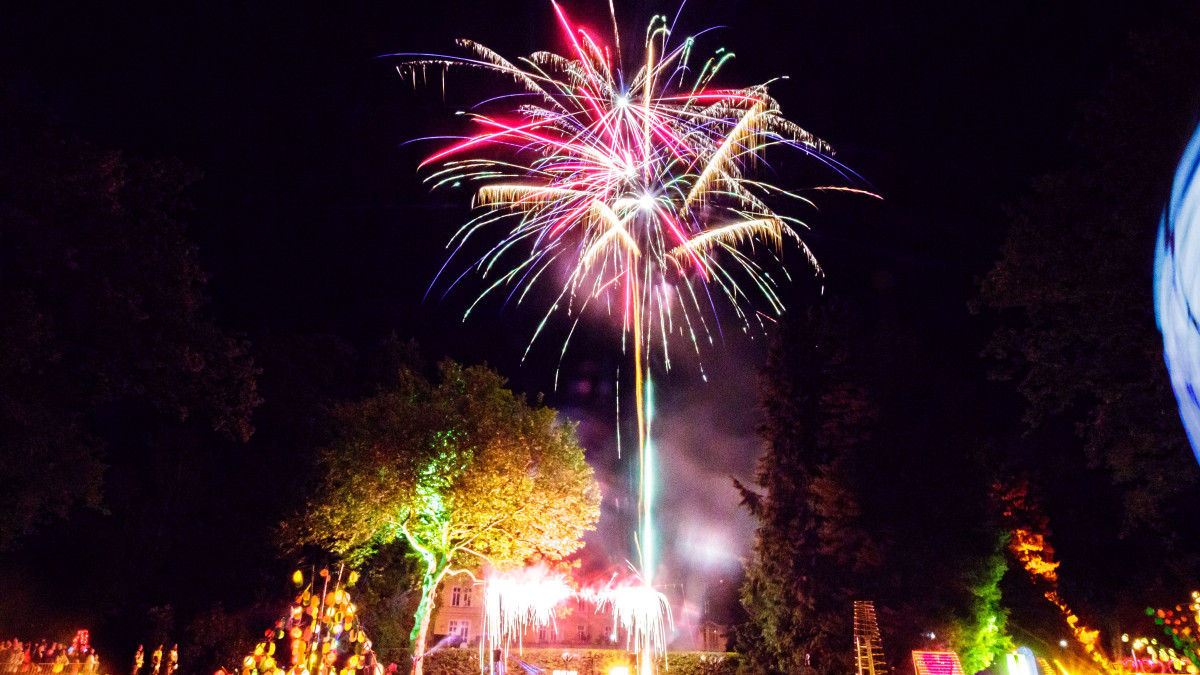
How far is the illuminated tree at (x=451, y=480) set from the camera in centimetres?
2102

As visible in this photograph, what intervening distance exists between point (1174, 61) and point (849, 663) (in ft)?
58.2

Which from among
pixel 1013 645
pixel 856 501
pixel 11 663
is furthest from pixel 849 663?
pixel 11 663

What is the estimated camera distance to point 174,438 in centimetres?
2220

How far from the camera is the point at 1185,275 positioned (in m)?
7.55

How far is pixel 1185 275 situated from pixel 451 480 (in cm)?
1791

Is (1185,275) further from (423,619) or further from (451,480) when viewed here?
(423,619)

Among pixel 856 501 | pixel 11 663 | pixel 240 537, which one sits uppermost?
pixel 856 501

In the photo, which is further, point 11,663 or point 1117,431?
point 1117,431

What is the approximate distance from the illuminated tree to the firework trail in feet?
53.9

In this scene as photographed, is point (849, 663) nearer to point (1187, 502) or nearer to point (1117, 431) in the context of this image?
point (1187, 502)

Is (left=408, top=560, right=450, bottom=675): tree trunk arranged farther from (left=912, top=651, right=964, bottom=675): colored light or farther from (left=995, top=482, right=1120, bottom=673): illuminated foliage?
(left=995, top=482, right=1120, bottom=673): illuminated foliage

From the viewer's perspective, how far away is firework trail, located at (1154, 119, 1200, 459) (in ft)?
23.8

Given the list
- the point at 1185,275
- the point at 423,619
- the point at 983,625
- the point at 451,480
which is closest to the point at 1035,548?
the point at 983,625

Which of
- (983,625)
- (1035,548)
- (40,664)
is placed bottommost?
(40,664)
